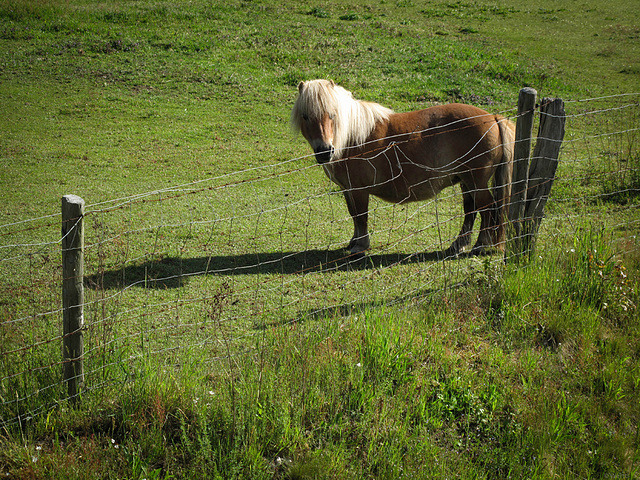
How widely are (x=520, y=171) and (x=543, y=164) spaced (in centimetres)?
21

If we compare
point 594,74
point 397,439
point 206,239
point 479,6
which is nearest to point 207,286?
point 206,239

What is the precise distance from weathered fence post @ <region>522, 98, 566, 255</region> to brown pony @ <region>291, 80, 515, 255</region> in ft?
4.02

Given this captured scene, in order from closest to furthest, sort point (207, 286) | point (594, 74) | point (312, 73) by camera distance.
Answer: point (207, 286) < point (312, 73) < point (594, 74)

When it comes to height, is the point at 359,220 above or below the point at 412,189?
below

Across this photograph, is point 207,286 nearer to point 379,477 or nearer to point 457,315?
point 457,315

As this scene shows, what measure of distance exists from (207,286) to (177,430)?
2.57 meters

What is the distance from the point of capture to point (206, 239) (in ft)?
A: 21.8

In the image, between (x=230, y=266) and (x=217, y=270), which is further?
(x=230, y=266)

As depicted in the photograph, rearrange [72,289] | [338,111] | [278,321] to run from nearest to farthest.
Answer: [72,289] < [278,321] < [338,111]

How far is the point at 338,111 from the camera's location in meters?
5.86

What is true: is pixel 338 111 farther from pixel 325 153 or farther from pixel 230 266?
pixel 230 266

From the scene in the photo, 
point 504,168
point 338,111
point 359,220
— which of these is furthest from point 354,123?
point 504,168

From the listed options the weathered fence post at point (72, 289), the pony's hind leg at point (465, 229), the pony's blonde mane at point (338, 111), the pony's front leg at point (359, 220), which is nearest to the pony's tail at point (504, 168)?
the pony's hind leg at point (465, 229)

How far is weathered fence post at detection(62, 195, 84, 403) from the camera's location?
2826 mm
